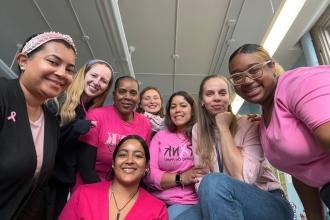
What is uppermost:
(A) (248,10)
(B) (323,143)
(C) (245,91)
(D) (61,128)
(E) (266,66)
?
(A) (248,10)

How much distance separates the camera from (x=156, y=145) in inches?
81.7

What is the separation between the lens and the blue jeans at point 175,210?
69.4 inches

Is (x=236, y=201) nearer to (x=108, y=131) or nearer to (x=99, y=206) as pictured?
(x=99, y=206)

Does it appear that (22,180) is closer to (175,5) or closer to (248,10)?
(175,5)

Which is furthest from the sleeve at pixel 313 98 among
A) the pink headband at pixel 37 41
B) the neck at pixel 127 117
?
the neck at pixel 127 117

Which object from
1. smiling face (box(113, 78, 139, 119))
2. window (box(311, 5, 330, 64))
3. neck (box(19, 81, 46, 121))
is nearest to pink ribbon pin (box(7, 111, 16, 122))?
neck (box(19, 81, 46, 121))

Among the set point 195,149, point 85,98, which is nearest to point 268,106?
point 195,149

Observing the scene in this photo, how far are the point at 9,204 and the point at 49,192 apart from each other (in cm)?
43

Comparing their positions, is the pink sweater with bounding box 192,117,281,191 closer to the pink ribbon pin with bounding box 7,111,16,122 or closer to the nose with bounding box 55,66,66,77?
the nose with bounding box 55,66,66,77

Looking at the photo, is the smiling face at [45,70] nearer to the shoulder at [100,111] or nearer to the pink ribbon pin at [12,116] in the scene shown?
the pink ribbon pin at [12,116]

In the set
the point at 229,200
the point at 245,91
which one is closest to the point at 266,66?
the point at 245,91

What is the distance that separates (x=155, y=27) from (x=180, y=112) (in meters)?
2.23

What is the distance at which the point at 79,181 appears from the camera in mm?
1896

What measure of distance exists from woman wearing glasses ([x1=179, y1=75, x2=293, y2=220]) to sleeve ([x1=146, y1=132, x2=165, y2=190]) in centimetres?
26
